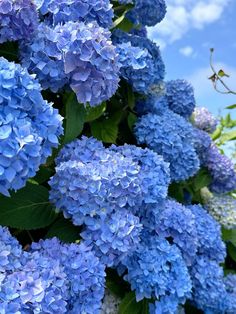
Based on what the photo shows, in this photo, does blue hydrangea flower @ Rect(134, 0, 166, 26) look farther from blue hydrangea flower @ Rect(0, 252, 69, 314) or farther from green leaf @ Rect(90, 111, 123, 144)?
blue hydrangea flower @ Rect(0, 252, 69, 314)

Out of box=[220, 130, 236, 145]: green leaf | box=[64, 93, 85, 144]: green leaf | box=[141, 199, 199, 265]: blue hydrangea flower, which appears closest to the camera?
box=[64, 93, 85, 144]: green leaf

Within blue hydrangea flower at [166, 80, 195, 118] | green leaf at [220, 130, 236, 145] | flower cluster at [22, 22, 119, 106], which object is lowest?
flower cluster at [22, 22, 119, 106]

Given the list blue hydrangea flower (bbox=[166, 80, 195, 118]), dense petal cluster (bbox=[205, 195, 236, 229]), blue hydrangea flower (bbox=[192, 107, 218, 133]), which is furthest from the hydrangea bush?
blue hydrangea flower (bbox=[192, 107, 218, 133])

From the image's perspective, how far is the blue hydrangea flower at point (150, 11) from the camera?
2.03 metres

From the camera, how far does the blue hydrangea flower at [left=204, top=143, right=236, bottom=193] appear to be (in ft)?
7.63

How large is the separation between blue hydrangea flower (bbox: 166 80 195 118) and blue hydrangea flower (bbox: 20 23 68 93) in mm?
816

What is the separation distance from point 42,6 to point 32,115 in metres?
0.54

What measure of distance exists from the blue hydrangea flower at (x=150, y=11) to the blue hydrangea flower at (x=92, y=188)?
0.80 m

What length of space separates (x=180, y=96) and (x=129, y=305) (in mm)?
915

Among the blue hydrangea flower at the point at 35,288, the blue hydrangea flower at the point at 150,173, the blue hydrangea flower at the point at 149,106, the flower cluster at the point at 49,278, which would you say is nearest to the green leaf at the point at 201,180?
the blue hydrangea flower at the point at 149,106

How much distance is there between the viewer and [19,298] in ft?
3.66

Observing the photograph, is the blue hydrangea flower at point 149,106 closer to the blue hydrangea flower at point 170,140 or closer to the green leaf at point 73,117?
the blue hydrangea flower at point 170,140

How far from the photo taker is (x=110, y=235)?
4.49 ft

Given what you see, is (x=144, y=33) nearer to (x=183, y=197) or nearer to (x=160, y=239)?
(x=183, y=197)
